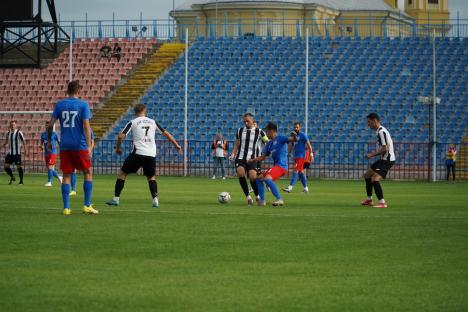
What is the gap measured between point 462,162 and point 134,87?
16227 mm

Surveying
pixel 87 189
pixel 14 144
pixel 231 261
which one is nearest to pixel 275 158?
pixel 87 189

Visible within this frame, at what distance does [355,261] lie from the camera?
11.0m

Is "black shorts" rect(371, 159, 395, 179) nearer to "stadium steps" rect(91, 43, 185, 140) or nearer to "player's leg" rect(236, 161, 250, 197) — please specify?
"player's leg" rect(236, 161, 250, 197)

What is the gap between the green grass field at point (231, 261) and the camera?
841 centimetres

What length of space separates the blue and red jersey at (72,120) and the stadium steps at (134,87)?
101 ft

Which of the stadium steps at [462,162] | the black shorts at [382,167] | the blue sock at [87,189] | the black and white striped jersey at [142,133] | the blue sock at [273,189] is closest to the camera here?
the blue sock at [87,189]

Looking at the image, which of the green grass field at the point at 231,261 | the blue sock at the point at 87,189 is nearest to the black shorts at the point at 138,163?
the green grass field at the point at 231,261

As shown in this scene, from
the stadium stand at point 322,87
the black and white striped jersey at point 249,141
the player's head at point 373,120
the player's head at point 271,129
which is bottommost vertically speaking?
the black and white striped jersey at point 249,141

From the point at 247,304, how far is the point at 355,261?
296cm

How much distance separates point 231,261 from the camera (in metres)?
10.8

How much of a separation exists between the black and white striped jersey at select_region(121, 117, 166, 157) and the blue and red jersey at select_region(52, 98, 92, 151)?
2.63 meters

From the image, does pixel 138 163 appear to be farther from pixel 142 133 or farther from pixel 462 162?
pixel 462 162

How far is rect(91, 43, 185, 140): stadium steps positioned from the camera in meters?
48.9

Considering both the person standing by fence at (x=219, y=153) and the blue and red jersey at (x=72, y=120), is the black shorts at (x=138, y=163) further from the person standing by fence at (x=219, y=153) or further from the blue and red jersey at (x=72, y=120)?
the person standing by fence at (x=219, y=153)
